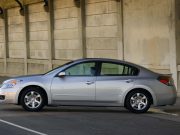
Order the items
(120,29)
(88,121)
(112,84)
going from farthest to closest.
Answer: (120,29), (112,84), (88,121)

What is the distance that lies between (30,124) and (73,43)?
12.5 metres

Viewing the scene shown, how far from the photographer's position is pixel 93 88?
13.5m

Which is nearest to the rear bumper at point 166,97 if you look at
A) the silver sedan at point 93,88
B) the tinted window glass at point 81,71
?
the silver sedan at point 93,88

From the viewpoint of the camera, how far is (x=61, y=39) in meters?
24.8

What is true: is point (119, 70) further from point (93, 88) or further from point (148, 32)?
point (148, 32)

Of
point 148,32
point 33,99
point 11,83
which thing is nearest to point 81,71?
point 33,99

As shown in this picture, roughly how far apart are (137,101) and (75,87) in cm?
159

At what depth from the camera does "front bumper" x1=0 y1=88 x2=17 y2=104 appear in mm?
13727

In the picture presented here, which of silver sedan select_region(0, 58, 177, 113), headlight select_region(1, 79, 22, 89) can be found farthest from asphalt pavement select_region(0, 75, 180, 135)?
headlight select_region(1, 79, 22, 89)

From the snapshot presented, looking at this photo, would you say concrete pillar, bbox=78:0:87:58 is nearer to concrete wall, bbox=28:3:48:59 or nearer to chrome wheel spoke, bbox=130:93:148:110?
concrete wall, bbox=28:3:48:59

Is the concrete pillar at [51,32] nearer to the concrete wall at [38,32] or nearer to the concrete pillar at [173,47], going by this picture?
the concrete wall at [38,32]

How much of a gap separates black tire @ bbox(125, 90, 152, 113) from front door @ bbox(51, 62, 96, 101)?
90 centimetres

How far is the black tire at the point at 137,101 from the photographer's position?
1355 centimetres

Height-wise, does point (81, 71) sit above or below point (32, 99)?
above
